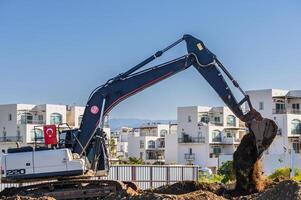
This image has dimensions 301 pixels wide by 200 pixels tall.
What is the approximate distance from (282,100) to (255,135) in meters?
55.5

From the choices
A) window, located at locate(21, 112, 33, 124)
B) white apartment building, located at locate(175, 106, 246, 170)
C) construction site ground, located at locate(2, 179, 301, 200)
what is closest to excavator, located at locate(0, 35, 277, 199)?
construction site ground, located at locate(2, 179, 301, 200)

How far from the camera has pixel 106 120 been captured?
20.2 m

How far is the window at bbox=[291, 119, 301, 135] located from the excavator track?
5402 cm

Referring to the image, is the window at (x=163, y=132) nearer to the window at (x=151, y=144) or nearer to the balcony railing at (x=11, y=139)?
the window at (x=151, y=144)

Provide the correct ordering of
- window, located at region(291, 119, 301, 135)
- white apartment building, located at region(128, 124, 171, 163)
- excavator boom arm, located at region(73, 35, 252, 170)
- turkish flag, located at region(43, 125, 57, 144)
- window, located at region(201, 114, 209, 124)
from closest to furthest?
turkish flag, located at region(43, 125, 57, 144), excavator boom arm, located at region(73, 35, 252, 170), window, located at region(291, 119, 301, 135), window, located at region(201, 114, 209, 124), white apartment building, located at region(128, 124, 171, 163)

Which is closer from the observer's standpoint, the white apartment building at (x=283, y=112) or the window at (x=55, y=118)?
the white apartment building at (x=283, y=112)

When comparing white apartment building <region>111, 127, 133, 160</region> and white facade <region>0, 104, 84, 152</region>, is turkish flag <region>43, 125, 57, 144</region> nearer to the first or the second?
white facade <region>0, 104, 84, 152</region>

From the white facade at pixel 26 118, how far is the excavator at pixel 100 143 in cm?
5343

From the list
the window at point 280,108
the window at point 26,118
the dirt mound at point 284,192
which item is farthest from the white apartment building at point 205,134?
the dirt mound at point 284,192

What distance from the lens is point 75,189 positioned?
1912 cm

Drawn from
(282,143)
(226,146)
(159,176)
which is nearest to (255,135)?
(159,176)

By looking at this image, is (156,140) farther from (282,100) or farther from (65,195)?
(65,195)

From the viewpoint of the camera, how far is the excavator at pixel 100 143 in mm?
18391

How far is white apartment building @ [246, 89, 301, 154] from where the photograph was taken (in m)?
70.0
